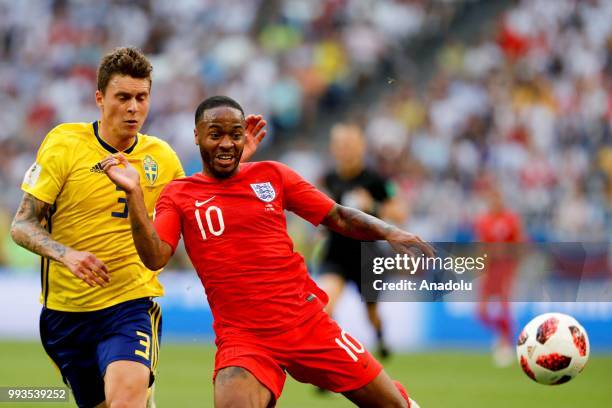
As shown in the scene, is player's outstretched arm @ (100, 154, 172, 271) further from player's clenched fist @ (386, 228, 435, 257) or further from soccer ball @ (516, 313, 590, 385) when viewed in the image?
soccer ball @ (516, 313, 590, 385)

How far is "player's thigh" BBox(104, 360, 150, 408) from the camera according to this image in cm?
604

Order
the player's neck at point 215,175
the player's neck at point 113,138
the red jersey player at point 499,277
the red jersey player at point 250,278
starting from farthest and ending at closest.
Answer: the red jersey player at point 499,277 → the player's neck at point 113,138 → the player's neck at point 215,175 → the red jersey player at point 250,278

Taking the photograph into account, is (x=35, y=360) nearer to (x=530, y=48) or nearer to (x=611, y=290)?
(x=611, y=290)

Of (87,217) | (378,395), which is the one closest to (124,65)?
(87,217)

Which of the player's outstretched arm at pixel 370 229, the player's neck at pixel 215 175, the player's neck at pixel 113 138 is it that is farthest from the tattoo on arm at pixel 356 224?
the player's neck at pixel 113 138

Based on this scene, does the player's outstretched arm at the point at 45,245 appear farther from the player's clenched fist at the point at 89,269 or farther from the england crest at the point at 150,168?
the england crest at the point at 150,168

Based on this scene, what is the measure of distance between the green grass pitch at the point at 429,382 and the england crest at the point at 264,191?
442cm

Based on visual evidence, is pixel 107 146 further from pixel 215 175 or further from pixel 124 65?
pixel 215 175

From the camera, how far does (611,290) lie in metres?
15.0

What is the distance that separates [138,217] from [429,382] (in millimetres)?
7092

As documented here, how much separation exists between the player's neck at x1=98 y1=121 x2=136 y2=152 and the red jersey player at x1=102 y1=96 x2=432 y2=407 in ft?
1.99

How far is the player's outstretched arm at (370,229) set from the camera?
20.7 ft

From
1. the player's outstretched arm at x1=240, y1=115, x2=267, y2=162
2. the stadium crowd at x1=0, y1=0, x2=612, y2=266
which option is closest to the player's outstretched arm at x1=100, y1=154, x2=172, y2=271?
the player's outstretched arm at x1=240, y1=115, x2=267, y2=162

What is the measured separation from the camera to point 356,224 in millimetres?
6441
